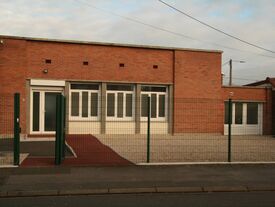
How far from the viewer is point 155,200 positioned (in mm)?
9703

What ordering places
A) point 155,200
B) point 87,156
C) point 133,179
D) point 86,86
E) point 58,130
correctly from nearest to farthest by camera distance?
1. point 155,200
2. point 133,179
3. point 58,130
4. point 87,156
5. point 86,86

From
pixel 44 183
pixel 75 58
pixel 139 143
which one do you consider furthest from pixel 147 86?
pixel 44 183

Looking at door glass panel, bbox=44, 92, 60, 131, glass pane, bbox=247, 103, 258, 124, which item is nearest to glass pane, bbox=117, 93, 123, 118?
door glass panel, bbox=44, 92, 60, 131

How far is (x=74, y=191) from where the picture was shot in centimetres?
1035

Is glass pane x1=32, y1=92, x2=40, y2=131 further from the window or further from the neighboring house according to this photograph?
the window

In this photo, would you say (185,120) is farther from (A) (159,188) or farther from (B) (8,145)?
(A) (159,188)

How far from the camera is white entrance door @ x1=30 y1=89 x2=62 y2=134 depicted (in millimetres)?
25141

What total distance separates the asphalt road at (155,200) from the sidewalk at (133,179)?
36cm

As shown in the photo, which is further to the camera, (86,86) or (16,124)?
(86,86)

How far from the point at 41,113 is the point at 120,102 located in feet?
13.3

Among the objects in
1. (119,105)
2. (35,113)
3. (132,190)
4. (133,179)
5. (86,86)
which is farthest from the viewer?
(86,86)

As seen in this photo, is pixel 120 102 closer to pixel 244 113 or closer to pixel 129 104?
pixel 129 104

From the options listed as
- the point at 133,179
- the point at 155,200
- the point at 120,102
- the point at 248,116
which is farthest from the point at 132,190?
the point at 248,116

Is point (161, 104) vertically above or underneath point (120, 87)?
underneath
